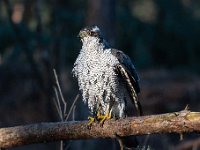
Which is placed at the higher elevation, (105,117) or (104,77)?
(104,77)

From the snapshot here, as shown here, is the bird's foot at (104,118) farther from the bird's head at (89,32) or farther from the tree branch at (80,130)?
the bird's head at (89,32)

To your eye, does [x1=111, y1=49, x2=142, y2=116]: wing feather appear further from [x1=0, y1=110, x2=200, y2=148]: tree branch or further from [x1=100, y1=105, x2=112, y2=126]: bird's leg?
[x1=0, y1=110, x2=200, y2=148]: tree branch

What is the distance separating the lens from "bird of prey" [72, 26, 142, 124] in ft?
22.2

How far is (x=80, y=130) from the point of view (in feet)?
20.1

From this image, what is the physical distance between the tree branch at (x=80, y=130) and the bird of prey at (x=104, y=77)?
0.43 meters

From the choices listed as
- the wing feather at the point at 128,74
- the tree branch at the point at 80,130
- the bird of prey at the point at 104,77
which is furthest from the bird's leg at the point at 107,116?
the wing feather at the point at 128,74

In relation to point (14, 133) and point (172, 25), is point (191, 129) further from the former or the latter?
point (172, 25)

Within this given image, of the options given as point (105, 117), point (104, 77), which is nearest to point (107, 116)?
point (105, 117)

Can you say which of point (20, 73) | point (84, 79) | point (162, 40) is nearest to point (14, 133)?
point (84, 79)

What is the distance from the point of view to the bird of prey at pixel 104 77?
676 centimetres

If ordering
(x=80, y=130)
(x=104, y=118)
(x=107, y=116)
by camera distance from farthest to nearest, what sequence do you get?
(x=107, y=116), (x=104, y=118), (x=80, y=130)

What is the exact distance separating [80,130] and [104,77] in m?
0.82

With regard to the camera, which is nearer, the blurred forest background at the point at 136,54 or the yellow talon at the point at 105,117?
the yellow talon at the point at 105,117

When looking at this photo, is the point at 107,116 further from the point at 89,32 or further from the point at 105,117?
the point at 89,32
